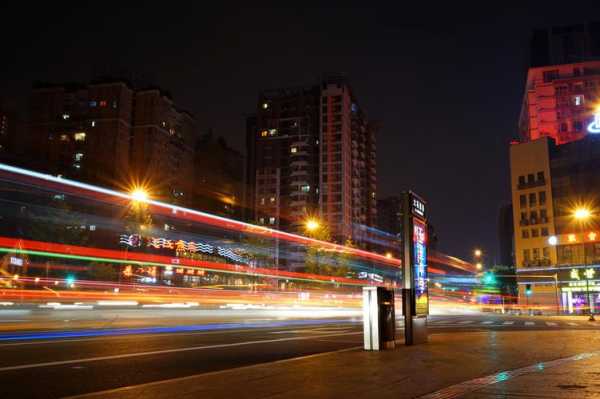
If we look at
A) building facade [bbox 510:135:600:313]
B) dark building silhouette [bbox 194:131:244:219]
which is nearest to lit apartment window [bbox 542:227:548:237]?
building facade [bbox 510:135:600:313]

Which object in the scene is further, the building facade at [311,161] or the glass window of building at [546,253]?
the building facade at [311,161]

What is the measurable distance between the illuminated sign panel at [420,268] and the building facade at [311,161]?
97.2 metres

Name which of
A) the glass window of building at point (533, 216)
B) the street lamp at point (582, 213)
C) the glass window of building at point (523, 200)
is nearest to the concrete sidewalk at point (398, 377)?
the street lamp at point (582, 213)

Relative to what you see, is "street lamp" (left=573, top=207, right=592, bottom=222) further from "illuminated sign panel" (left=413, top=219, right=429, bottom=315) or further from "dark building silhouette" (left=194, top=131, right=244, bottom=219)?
"dark building silhouette" (left=194, top=131, right=244, bottom=219)

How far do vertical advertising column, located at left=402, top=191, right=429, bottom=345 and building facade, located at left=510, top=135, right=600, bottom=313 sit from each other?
61598 millimetres

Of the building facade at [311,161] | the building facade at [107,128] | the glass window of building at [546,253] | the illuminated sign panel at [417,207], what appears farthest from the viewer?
the building facade at [311,161]

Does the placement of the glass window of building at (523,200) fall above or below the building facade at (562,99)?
below

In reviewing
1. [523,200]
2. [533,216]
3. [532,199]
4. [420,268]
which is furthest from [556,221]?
[420,268]

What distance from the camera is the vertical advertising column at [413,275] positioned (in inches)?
567

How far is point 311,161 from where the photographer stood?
4860 inches

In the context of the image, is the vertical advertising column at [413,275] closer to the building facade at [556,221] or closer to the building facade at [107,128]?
the building facade at [556,221]

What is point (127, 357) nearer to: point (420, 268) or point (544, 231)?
point (420, 268)

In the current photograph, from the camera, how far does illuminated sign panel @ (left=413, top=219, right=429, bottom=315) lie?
48.5 feet

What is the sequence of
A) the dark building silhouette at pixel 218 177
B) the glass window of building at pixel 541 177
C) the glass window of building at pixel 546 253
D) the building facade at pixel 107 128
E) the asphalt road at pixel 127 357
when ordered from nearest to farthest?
1. the asphalt road at pixel 127 357
2. the glass window of building at pixel 546 253
3. the glass window of building at pixel 541 177
4. the building facade at pixel 107 128
5. the dark building silhouette at pixel 218 177
